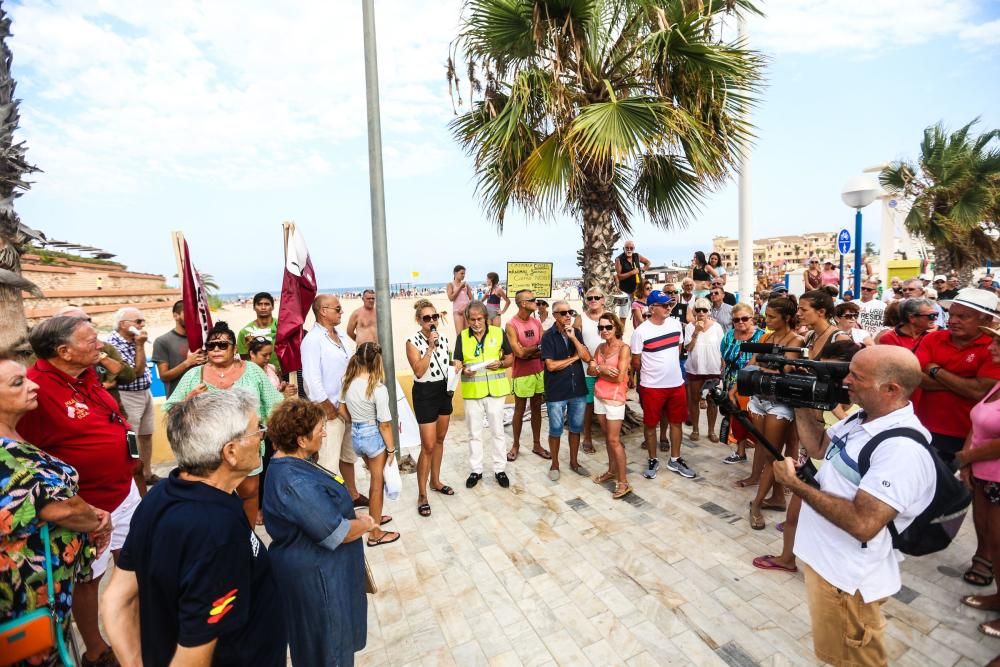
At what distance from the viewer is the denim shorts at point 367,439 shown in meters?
3.63

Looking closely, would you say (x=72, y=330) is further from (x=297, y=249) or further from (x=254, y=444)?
(x=297, y=249)

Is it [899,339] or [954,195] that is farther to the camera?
[954,195]

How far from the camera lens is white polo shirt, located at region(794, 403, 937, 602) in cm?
174

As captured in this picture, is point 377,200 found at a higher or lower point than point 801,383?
higher

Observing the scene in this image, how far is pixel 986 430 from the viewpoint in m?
2.62

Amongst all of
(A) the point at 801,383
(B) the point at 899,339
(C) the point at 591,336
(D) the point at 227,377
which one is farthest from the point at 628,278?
(D) the point at 227,377

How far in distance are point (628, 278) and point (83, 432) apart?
256 inches

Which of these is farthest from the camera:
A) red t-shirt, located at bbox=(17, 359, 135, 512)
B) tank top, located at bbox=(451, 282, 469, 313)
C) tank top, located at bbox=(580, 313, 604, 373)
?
tank top, located at bbox=(451, 282, 469, 313)

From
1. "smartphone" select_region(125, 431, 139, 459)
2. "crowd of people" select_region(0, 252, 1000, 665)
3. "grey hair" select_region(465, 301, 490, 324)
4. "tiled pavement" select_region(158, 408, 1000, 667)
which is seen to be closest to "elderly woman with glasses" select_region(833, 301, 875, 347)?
"crowd of people" select_region(0, 252, 1000, 665)

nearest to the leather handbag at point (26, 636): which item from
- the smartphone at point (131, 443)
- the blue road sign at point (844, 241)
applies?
the smartphone at point (131, 443)

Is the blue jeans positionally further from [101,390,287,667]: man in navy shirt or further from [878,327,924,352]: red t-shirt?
[101,390,287,667]: man in navy shirt

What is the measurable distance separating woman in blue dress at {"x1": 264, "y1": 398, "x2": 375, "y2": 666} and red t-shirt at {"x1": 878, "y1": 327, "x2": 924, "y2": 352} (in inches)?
170

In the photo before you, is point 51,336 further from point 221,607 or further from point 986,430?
point 986,430

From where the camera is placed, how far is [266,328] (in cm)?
464
